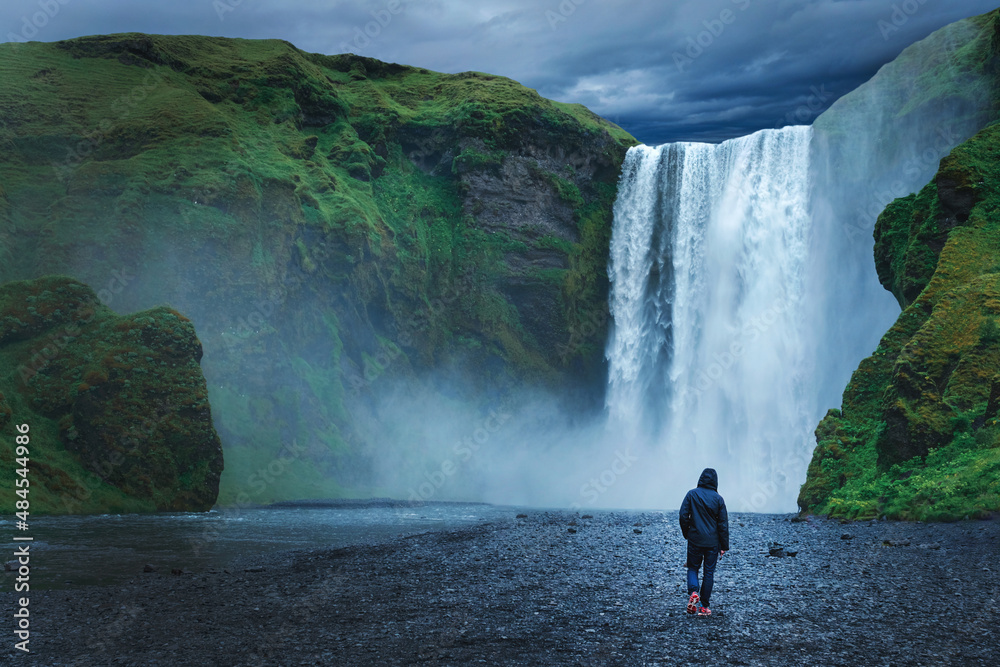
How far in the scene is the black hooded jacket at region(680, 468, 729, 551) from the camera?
1060 centimetres

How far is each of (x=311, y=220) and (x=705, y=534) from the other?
129 feet

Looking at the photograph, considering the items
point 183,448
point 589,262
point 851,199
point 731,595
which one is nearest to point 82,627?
point 731,595

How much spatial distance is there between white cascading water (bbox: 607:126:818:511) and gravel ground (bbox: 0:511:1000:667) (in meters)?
23.9

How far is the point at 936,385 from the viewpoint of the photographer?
2288 cm

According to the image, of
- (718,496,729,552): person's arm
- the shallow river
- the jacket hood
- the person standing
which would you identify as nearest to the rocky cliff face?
the shallow river

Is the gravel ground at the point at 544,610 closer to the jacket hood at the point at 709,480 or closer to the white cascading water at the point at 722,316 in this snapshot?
the jacket hood at the point at 709,480

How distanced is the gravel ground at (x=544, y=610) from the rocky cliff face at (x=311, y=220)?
23.7 m

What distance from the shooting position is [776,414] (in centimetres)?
4175

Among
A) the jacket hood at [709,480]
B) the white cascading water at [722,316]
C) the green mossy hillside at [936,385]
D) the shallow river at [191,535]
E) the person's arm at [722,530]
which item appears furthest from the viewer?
the white cascading water at [722,316]

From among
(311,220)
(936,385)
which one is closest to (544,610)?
(936,385)

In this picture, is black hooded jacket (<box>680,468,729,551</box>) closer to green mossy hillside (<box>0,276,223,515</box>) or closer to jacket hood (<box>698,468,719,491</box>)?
jacket hood (<box>698,468,719,491</box>)

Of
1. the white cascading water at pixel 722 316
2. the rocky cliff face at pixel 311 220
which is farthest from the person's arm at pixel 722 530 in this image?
the rocky cliff face at pixel 311 220

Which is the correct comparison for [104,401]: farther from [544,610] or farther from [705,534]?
[705,534]

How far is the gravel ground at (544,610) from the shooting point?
8.74m
